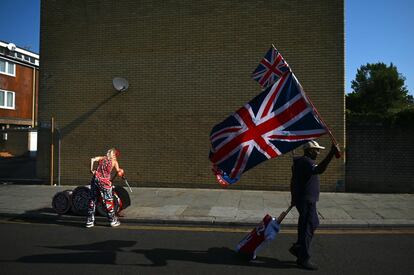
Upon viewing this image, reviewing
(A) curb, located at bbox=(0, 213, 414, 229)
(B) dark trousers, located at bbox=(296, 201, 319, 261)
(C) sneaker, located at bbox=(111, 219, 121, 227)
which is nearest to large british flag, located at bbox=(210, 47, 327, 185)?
(B) dark trousers, located at bbox=(296, 201, 319, 261)

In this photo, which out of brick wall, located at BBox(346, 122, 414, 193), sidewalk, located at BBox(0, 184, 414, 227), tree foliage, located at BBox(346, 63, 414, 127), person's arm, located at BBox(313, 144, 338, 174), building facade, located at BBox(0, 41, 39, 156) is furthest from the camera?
tree foliage, located at BBox(346, 63, 414, 127)

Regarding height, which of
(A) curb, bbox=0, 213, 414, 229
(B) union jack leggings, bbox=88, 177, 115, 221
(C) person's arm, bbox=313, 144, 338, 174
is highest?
(C) person's arm, bbox=313, 144, 338, 174

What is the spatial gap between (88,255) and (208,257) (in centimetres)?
184

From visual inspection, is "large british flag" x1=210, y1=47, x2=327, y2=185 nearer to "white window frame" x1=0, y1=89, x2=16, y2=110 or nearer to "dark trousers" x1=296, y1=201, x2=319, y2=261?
"dark trousers" x1=296, y1=201, x2=319, y2=261

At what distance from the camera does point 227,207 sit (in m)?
9.70

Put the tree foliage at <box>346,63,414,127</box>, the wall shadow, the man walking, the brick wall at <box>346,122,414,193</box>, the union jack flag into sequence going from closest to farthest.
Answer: the man walking → the union jack flag → the brick wall at <box>346,122,414,193</box> → the wall shadow → the tree foliage at <box>346,63,414,127</box>

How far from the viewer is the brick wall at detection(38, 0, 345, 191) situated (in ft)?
39.9

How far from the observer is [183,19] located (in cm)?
1309

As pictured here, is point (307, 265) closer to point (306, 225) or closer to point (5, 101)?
point (306, 225)

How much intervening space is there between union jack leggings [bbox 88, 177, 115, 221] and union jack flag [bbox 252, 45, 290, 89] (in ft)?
12.7

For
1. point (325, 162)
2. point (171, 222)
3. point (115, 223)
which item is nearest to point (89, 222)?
point (115, 223)

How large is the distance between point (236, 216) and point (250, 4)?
23.4 ft

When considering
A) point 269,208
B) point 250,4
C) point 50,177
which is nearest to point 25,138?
point 50,177

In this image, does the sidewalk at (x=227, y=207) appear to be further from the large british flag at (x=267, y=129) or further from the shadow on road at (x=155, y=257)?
the large british flag at (x=267, y=129)
